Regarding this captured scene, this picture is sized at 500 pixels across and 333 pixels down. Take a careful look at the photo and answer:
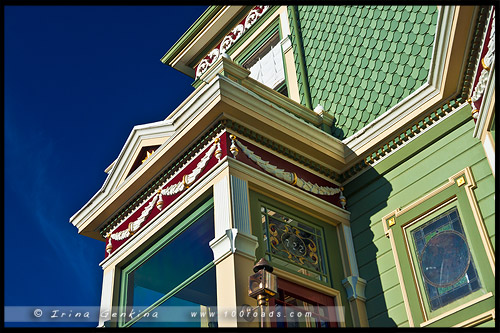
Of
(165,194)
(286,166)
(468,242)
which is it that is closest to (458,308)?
(468,242)

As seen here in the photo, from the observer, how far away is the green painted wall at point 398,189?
6953mm

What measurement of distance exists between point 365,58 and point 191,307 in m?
4.49

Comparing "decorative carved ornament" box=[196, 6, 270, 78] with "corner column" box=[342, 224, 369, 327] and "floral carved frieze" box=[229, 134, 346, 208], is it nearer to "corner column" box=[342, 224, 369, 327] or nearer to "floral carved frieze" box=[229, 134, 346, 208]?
"floral carved frieze" box=[229, 134, 346, 208]

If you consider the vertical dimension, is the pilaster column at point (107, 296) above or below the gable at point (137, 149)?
below

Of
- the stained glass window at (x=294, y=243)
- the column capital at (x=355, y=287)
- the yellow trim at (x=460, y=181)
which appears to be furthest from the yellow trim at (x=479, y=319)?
the stained glass window at (x=294, y=243)

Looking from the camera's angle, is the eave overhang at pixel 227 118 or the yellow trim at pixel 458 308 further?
the eave overhang at pixel 227 118

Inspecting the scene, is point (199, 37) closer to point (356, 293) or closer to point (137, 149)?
point (137, 149)

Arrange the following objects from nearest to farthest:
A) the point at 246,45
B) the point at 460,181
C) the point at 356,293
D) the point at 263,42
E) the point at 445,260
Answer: the point at 445,260
the point at 460,181
the point at 356,293
the point at 263,42
the point at 246,45

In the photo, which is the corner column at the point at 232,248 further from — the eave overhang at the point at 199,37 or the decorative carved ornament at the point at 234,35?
the eave overhang at the point at 199,37

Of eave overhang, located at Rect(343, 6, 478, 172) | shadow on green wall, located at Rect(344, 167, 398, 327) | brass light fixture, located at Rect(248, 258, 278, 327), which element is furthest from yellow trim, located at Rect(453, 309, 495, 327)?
eave overhang, located at Rect(343, 6, 478, 172)

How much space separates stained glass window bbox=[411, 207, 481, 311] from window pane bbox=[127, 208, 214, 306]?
253cm

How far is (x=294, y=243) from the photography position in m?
7.52

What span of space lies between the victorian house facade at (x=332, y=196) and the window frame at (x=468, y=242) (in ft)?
0.05

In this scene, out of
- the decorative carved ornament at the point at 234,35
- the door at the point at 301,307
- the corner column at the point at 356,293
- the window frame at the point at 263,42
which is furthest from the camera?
the decorative carved ornament at the point at 234,35
